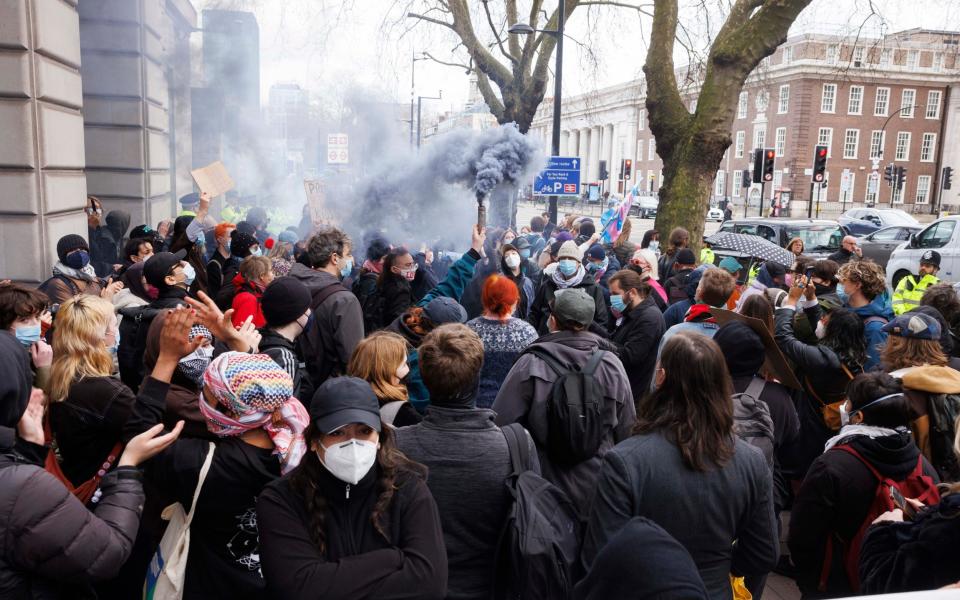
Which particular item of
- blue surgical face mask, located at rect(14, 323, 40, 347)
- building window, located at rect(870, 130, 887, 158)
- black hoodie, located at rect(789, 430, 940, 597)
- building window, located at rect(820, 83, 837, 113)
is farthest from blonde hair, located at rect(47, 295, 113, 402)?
building window, located at rect(870, 130, 887, 158)

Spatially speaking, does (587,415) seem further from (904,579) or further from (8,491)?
(8,491)

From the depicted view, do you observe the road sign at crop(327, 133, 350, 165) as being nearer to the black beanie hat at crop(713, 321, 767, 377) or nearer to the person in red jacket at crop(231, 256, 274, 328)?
the person in red jacket at crop(231, 256, 274, 328)

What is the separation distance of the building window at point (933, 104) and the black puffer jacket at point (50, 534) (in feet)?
241

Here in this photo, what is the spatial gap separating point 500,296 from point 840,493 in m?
2.01

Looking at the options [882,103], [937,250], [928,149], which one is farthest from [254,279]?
[928,149]

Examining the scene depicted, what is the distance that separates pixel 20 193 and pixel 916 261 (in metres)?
15.8

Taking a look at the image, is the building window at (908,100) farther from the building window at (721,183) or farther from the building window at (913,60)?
the building window at (721,183)

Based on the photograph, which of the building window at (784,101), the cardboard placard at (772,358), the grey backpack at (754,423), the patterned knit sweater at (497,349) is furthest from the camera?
the building window at (784,101)

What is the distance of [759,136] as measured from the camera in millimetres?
65312

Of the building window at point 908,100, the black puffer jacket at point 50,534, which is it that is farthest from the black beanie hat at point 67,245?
the building window at point 908,100

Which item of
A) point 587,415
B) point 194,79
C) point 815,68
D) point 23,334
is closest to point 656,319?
point 587,415

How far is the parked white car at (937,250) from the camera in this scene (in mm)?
15141

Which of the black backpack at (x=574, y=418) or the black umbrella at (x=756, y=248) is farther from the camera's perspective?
the black umbrella at (x=756, y=248)

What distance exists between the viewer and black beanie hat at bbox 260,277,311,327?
388 centimetres
